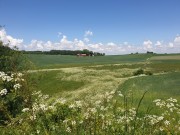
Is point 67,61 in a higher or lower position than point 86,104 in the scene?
lower

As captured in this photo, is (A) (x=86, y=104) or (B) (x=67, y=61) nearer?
(A) (x=86, y=104)

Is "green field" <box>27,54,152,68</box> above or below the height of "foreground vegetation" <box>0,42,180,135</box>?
below

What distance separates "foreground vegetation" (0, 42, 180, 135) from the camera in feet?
19.5

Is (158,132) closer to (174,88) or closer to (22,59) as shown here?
(22,59)

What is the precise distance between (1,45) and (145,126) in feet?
62.7

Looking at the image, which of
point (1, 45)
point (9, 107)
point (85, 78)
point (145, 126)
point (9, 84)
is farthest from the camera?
point (85, 78)

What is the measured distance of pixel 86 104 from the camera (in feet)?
23.7

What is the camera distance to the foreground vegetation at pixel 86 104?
5.95m

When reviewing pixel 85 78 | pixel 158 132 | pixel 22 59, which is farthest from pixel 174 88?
pixel 158 132

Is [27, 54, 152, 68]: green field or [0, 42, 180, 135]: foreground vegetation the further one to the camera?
[27, 54, 152, 68]: green field

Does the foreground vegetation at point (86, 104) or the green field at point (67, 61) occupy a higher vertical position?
the foreground vegetation at point (86, 104)

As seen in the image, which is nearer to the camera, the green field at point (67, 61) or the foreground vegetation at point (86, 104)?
the foreground vegetation at point (86, 104)

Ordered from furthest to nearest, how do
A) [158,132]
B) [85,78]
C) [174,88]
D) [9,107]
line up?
[85,78]
[174,88]
[9,107]
[158,132]

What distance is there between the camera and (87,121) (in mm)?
6168
